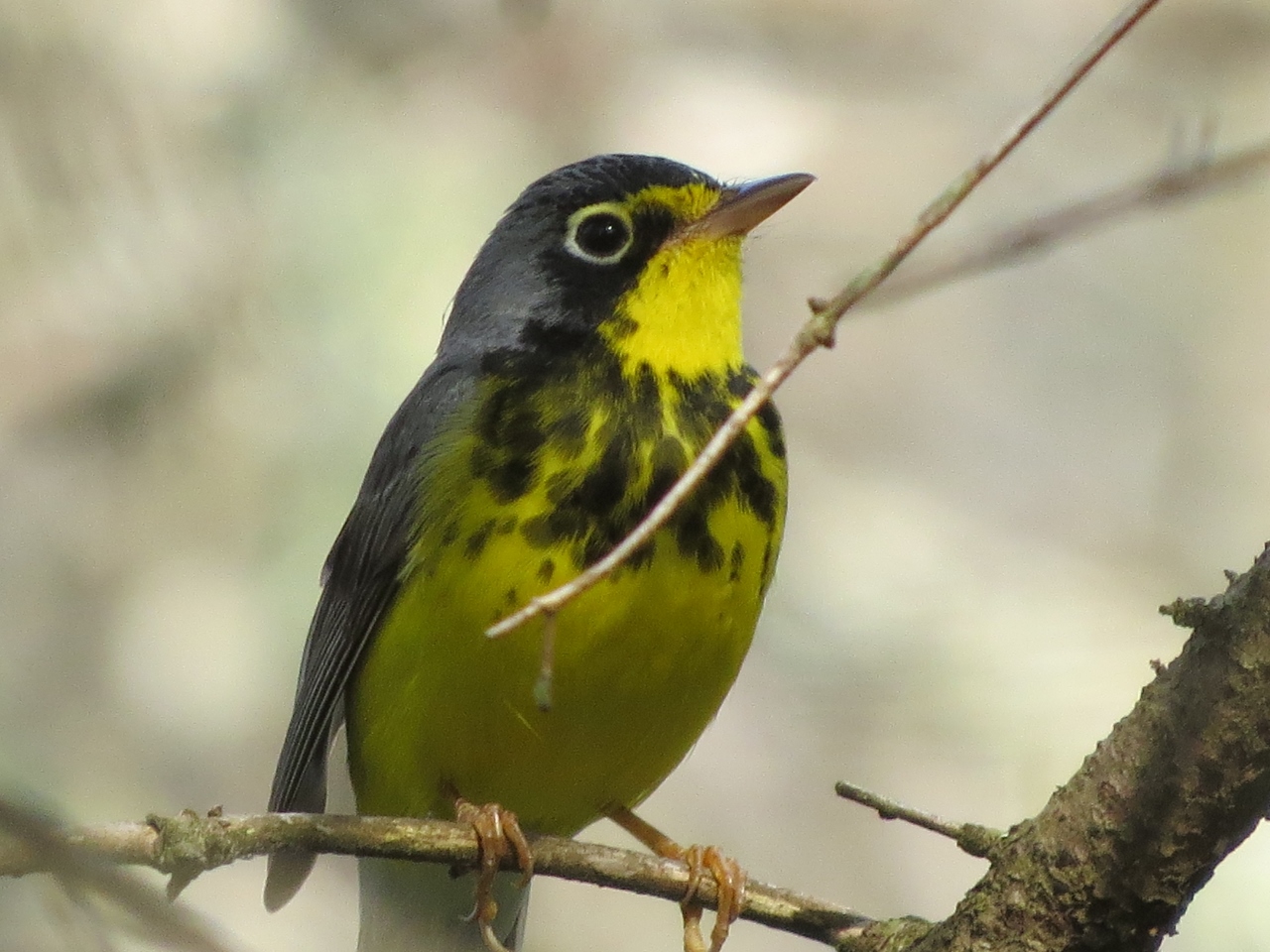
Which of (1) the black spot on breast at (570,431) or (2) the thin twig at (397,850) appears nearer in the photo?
(2) the thin twig at (397,850)

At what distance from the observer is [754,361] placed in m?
8.39

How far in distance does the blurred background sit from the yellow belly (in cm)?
242

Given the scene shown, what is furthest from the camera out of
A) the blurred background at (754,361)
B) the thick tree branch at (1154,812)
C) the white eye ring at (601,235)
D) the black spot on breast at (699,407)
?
the blurred background at (754,361)

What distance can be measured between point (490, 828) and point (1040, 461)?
4756 mm

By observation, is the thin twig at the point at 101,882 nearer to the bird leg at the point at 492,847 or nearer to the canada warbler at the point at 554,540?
the canada warbler at the point at 554,540

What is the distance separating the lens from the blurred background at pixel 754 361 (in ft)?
23.9

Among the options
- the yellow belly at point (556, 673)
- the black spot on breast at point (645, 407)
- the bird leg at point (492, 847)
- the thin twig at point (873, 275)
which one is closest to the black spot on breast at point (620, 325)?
the black spot on breast at point (645, 407)

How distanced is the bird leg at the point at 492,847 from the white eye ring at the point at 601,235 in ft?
5.41

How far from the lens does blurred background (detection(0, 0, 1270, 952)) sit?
7293mm

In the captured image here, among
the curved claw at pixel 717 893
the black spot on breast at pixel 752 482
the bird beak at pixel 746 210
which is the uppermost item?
the bird beak at pixel 746 210

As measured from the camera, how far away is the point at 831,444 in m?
8.50

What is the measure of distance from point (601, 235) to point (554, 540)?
3.93 ft

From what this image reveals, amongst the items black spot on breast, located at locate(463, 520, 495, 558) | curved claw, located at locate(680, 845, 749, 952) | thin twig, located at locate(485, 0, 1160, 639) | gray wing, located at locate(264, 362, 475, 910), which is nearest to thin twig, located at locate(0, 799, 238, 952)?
thin twig, located at locate(485, 0, 1160, 639)

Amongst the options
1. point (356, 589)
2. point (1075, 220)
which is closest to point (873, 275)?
point (1075, 220)
